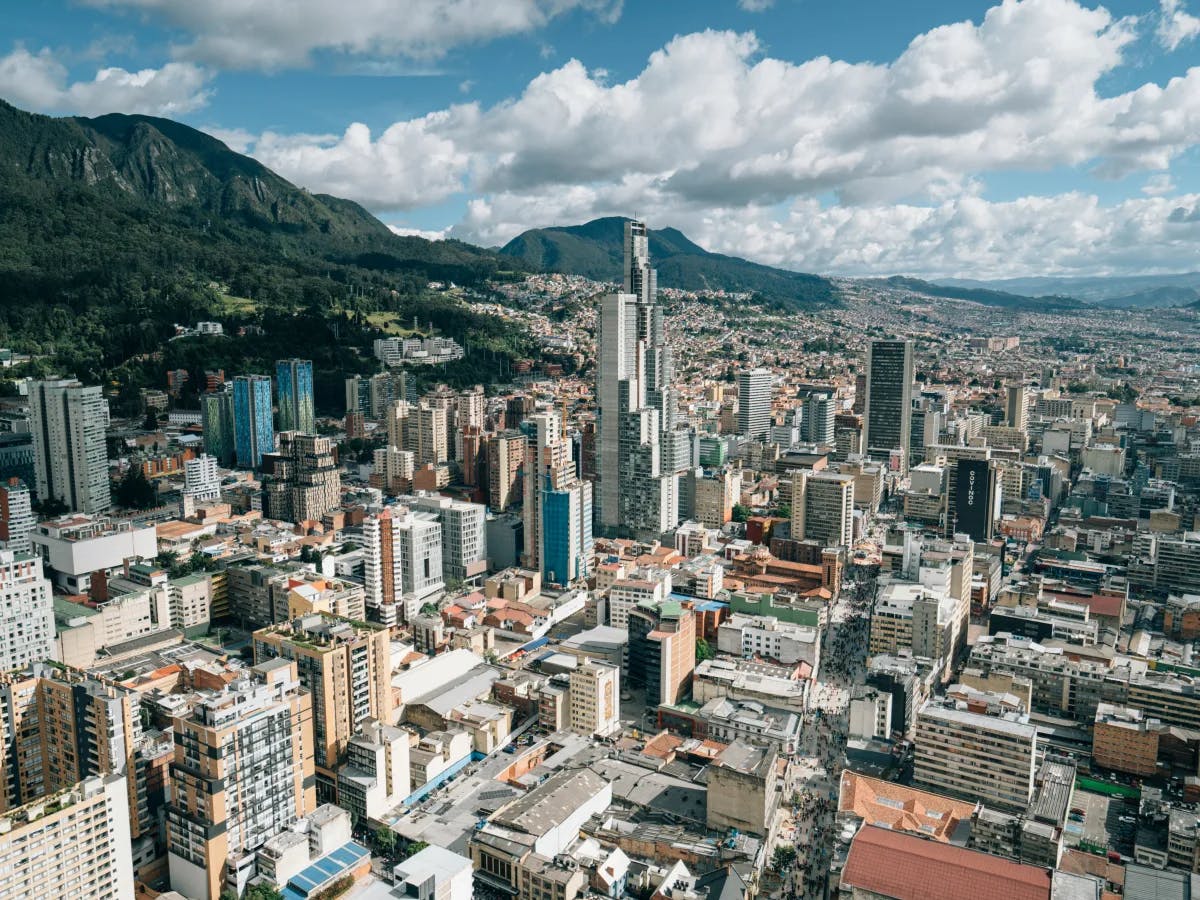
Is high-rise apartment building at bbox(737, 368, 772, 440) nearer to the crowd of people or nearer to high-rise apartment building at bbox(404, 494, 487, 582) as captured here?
the crowd of people

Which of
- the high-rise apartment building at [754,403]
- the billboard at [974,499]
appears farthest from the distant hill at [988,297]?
the billboard at [974,499]

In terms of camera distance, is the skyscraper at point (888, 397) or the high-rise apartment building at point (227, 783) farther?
the skyscraper at point (888, 397)

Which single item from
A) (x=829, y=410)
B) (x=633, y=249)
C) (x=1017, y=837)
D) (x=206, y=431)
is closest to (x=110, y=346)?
(x=206, y=431)

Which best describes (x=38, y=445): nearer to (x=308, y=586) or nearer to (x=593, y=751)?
(x=308, y=586)

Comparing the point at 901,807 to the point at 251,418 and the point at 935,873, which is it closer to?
the point at 935,873

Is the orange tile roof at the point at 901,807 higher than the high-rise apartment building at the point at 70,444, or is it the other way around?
the high-rise apartment building at the point at 70,444

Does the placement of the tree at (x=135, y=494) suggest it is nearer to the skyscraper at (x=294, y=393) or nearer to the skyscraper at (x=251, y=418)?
the skyscraper at (x=251, y=418)
